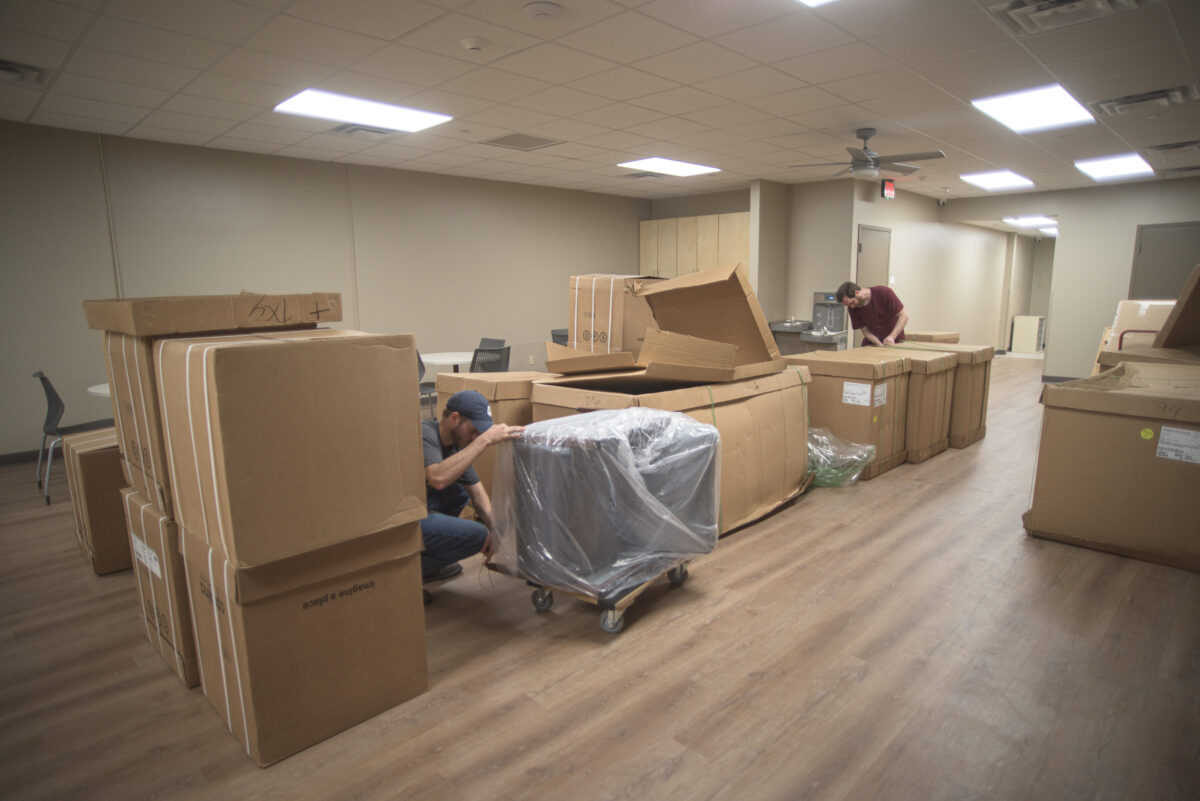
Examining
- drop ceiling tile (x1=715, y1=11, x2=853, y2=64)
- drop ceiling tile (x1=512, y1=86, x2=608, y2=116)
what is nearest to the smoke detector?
drop ceiling tile (x1=715, y1=11, x2=853, y2=64)

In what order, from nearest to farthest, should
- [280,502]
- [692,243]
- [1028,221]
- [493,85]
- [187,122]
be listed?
1. [280,502]
2. [493,85]
3. [187,122]
4. [692,243]
5. [1028,221]

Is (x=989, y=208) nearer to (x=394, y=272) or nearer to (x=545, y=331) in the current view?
(x=545, y=331)

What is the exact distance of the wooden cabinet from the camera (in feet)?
27.9

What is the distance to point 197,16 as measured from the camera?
9.52 ft

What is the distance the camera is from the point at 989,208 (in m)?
9.47

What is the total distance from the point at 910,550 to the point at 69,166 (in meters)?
6.52

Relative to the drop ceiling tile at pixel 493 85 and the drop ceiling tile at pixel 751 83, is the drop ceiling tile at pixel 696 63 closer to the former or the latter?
the drop ceiling tile at pixel 751 83

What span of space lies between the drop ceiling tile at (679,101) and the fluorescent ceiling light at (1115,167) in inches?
182

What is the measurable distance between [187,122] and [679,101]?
364 centimetres

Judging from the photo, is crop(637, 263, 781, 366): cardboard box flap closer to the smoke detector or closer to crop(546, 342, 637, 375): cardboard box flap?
crop(546, 342, 637, 375): cardboard box flap

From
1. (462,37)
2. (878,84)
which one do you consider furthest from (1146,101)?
(462,37)

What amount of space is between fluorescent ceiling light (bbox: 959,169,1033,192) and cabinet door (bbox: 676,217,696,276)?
11.1 feet

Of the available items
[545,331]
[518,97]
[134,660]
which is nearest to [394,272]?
[545,331]

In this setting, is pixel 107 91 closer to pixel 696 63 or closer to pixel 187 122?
pixel 187 122
